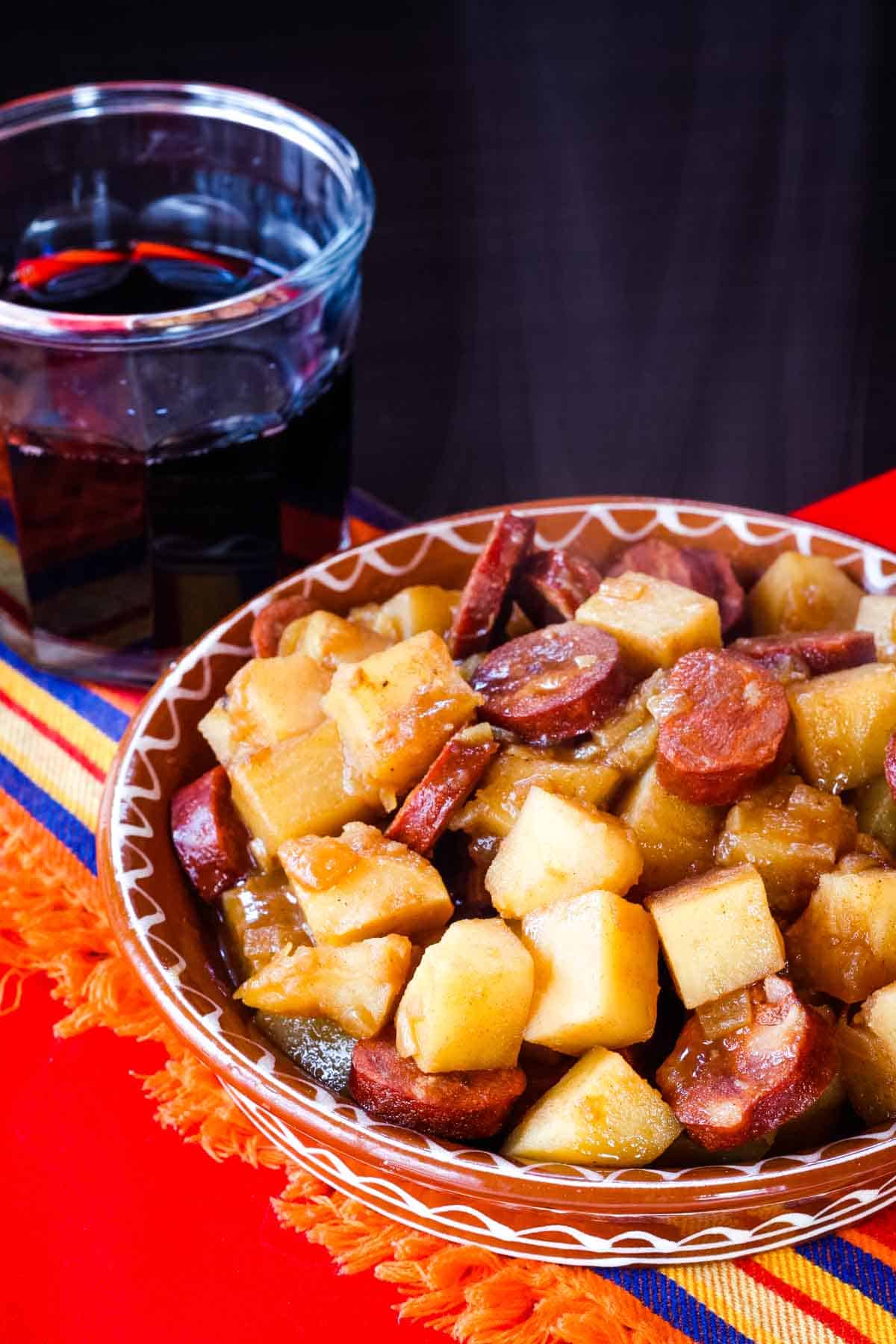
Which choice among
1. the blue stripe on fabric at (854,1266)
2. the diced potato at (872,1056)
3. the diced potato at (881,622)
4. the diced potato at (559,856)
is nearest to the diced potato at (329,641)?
the diced potato at (559,856)

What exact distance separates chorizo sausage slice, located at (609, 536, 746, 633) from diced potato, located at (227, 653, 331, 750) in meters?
0.46

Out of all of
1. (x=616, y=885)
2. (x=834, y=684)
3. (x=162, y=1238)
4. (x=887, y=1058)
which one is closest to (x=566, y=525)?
(x=834, y=684)

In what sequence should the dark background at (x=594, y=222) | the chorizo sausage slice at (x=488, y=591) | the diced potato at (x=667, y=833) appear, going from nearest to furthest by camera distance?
the diced potato at (x=667, y=833)
the chorizo sausage slice at (x=488, y=591)
the dark background at (x=594, y=222)

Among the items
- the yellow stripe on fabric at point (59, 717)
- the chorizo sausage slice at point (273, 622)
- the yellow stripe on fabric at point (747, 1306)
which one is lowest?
the yellow stripe on fabric at point (747, 1306)

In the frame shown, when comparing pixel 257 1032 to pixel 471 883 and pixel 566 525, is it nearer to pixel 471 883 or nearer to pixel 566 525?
pixel 471 883

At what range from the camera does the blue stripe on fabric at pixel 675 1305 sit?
1.59m

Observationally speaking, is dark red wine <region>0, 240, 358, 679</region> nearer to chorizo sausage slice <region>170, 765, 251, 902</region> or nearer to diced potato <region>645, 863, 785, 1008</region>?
chorizo sausage slice <region>170, 765, 251, 902</region>

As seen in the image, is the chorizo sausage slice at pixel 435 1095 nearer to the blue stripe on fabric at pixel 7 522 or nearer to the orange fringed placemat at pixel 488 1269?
the orange fringed placemat at pixel 488 1269

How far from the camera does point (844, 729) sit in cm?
173

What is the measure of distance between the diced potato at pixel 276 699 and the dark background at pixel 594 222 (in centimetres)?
120

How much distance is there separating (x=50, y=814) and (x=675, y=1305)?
1099 mm

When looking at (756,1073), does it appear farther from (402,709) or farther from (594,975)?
(402,709)

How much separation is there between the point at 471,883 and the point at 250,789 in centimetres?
27

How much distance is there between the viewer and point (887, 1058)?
1.53 metres
